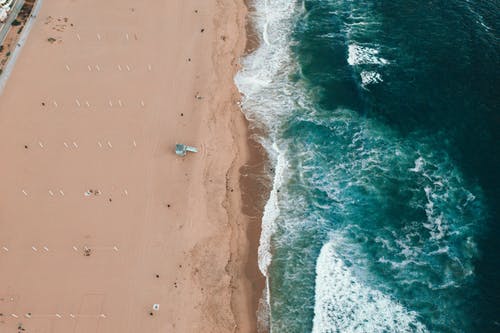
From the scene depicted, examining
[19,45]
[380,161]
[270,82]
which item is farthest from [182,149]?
[19,45]

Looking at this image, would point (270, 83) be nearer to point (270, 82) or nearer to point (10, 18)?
point (270, 82)

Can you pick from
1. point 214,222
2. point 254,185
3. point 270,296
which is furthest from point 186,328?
point 254,185

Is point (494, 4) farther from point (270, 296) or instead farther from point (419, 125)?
point (270, 296)

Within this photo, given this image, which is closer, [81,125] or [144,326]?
[144,326]

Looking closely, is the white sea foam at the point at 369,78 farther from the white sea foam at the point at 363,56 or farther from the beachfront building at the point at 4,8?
the beachfront building at the point at 4,8

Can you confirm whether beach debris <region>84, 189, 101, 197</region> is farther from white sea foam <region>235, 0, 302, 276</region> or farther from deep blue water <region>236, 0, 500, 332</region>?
deep blue water <region>236, 0, 500, 332</region>

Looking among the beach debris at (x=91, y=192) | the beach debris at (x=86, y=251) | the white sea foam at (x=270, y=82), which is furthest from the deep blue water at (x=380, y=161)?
the beach debris at (x=91, y=192)

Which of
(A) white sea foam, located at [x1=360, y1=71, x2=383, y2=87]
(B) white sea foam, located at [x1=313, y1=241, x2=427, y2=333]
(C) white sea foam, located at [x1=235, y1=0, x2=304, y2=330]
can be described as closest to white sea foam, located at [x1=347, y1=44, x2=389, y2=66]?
(A) white sea foam, located at [x1=360, y1=71, x2=383, y2=87]
